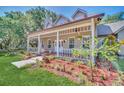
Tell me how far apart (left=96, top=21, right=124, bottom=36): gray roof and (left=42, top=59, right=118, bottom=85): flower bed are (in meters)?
0.66

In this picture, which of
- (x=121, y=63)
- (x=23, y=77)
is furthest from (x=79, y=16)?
(x=23, y=77)

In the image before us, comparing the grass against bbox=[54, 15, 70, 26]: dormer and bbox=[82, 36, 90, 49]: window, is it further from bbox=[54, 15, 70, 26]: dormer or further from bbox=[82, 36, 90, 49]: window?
bbox=[54, 15, 70, 26]: dormer

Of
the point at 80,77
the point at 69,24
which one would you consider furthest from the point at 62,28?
the point at 80,77

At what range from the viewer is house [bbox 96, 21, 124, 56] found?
457 cm

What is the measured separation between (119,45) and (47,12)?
140 centimetres

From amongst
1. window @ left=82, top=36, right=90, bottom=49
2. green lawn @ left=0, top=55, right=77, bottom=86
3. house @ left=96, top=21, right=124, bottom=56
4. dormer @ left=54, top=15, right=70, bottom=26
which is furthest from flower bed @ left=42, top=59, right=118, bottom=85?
dormer @ left=54, top=15, right=70, bottom=26

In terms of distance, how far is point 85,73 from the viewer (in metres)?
4.62

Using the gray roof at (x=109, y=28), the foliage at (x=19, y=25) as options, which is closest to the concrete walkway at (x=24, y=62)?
the foliage at (x=19, y=25)

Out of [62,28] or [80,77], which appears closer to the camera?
[80,77]

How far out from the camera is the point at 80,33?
15.4ft

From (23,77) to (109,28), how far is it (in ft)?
5.71
